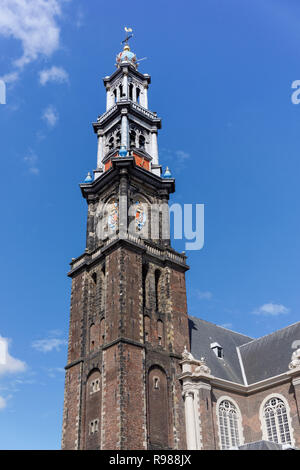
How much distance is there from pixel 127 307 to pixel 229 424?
12434 mm

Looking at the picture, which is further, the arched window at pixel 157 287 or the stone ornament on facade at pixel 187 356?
the arched window at pixel 157 287

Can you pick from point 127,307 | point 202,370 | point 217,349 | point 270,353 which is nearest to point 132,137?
point 127,307

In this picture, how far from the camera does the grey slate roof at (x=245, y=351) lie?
43.2m

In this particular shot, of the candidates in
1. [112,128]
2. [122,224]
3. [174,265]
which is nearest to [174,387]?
[174,265]

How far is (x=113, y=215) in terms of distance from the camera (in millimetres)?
47469

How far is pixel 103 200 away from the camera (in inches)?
1957

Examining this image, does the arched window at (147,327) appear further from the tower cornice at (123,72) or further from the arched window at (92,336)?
the tower cornice at (123,72)

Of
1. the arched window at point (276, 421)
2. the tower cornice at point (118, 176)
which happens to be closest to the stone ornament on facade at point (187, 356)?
the arched window at point (276, 421)

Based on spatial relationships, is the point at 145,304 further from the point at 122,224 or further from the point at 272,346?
the point at 272,346

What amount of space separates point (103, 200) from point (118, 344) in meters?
17.5

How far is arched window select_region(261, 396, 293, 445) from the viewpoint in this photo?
3828cm

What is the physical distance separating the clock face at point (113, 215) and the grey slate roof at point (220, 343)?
11680 mm

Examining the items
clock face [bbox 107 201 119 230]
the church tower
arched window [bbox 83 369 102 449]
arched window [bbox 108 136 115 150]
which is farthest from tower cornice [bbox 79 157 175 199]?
arched window [bbox 83 369 102 449]

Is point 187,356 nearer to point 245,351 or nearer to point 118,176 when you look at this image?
point 245,351
